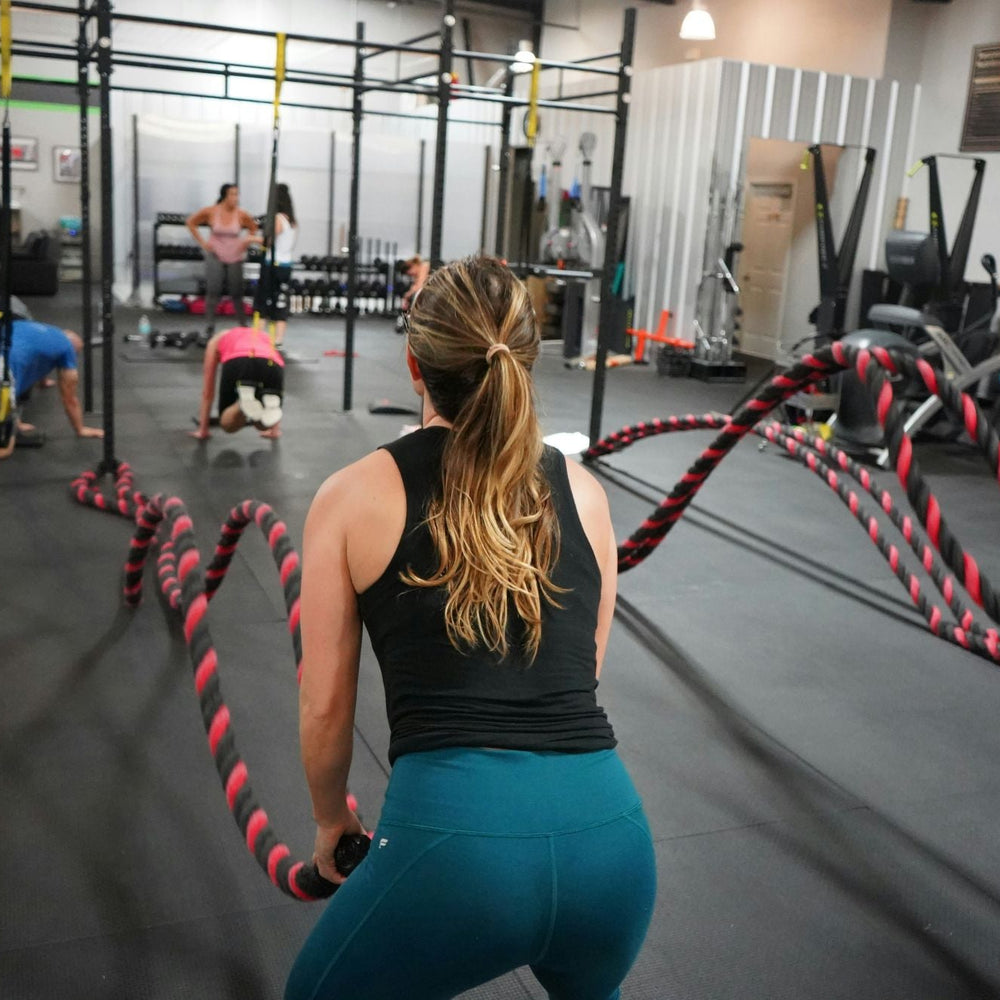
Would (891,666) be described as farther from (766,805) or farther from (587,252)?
(587,252)

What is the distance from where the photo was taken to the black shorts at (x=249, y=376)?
577 centimetres

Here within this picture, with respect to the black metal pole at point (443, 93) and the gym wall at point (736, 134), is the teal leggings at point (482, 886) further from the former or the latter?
the gym wall at point (736, 134)

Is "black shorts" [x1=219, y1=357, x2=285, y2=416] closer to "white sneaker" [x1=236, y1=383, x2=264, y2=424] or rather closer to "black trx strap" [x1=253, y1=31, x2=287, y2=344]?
"white sneaker" [x1=236, y1=383, x2=264, y2=424]

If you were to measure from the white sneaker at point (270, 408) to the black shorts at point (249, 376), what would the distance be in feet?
0.10

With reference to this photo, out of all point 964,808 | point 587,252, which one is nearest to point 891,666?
point 964,808

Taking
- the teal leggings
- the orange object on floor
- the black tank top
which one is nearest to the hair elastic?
the black tank top

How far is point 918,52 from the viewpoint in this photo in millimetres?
9938

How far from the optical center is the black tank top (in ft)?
4.12

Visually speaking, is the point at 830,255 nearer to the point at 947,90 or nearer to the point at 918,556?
the point at 947,90

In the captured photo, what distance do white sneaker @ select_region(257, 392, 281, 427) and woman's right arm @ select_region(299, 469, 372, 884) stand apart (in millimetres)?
4551

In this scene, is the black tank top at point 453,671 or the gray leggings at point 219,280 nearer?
the black tank top at point 453,671

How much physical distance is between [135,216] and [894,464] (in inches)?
479

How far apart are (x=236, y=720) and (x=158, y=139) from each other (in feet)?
39.0

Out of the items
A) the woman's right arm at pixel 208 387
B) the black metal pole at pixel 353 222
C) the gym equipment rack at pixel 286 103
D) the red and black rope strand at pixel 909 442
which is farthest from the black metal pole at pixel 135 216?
the red and black rope strand at pixel 909 442
